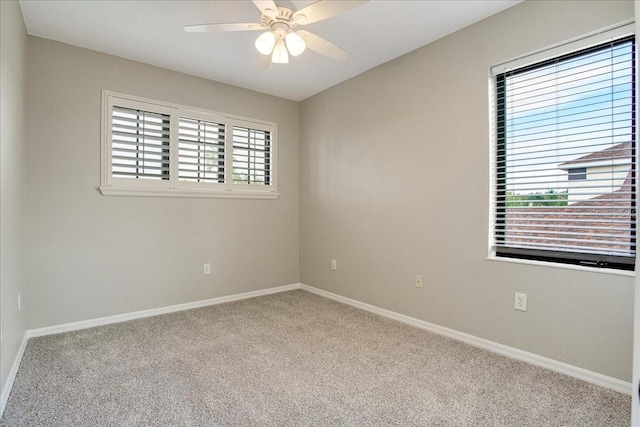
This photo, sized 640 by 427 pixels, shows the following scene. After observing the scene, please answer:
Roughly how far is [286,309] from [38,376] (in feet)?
6.79

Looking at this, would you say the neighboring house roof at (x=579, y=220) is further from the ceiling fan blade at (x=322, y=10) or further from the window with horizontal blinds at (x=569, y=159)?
the ceiling fan blade at (x=322, y=10)

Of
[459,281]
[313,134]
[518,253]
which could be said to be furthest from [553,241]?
[313,134]

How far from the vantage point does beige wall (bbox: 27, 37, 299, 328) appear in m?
2.85

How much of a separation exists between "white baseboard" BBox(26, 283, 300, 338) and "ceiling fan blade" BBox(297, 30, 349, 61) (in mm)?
2891

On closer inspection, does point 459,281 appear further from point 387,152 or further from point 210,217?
point 210,217

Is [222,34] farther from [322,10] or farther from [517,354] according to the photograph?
[517,354]

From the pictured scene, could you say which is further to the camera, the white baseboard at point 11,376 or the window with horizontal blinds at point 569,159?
the window with horizontal blinds at point 569,159

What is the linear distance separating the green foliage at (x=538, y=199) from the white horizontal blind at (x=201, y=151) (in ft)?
9.71

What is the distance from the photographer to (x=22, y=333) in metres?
2.55

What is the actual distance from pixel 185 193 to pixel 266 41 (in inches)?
82.5

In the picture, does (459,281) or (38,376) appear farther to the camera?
(459,281)

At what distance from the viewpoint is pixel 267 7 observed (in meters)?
1.91

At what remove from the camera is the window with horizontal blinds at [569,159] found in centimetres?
202

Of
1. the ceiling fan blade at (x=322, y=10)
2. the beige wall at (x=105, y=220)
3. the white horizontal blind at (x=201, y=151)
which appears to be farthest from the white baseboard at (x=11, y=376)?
the ceiling fan blade at (x=322, y=10)
